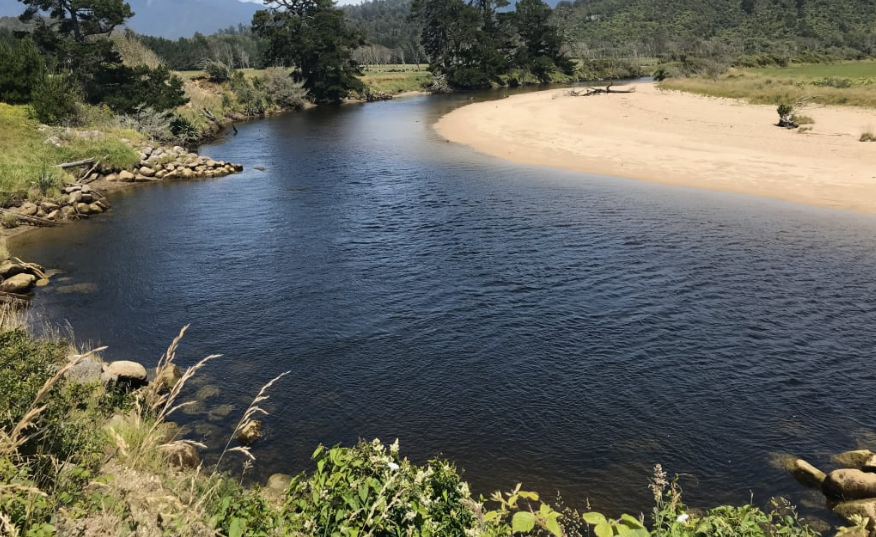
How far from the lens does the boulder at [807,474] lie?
10180mm

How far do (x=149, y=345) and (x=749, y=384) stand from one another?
1525 centimetres

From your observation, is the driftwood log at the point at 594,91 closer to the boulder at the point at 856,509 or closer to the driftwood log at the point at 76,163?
the driftwood log at the point at 76,163

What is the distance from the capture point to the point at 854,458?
34.9 ft

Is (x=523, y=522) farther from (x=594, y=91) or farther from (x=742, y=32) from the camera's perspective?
(x=742, y=32)

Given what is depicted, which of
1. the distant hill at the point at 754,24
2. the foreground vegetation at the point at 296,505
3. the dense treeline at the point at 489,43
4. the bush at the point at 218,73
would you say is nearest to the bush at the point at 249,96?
the bush at the point at 218,73

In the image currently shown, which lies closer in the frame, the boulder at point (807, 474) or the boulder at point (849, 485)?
the boulder at point (849, 485)

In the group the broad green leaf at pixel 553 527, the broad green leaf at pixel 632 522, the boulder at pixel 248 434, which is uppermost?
the broad green leaf at pixel 553 527

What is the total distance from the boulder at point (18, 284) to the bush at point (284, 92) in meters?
68.4

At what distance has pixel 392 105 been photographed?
288 feet

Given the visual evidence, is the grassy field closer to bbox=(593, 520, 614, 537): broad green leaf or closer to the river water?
the river water

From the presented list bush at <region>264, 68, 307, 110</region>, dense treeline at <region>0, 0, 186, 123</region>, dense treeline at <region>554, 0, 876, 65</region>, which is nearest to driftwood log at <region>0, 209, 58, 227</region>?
dense treeline at <region>0, 0, 186, 123</region>

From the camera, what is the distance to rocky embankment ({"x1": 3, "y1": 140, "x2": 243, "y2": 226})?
28.3m

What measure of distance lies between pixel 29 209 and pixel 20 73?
56.3ft

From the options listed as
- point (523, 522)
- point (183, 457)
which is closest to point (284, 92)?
point (183, 457)
